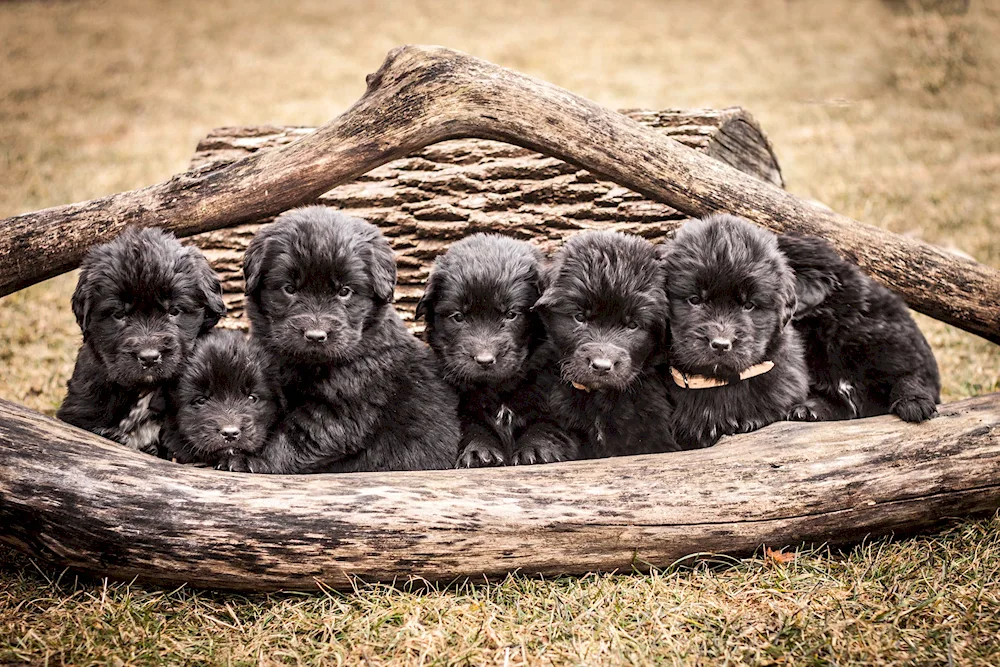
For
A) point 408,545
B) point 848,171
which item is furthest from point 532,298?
point 848,171

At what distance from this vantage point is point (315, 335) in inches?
150

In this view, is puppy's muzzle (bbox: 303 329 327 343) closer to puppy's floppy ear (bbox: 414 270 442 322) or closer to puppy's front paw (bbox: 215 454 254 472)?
puppy's floppy ear (bbox: 414 270 442 322)

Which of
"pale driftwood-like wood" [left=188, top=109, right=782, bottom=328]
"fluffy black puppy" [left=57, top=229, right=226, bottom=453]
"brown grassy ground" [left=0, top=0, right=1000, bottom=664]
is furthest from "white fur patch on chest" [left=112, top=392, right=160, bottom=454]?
"pale driftwood-like wood" [left=188, top=109, right=782, bottom=328]

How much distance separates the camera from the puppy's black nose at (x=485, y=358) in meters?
3.91

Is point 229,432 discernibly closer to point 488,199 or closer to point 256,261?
point 256,261

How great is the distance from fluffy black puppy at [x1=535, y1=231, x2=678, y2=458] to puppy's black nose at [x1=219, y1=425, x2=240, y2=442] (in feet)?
5.40

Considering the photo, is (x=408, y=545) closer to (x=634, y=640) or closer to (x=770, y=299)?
(x=634, y=640)

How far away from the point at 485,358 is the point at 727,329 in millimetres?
1209

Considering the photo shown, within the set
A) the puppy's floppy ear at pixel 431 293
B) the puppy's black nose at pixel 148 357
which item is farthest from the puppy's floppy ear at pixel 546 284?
the puppy's black nose at pixel 148 357

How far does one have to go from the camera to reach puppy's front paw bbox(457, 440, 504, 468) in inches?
164

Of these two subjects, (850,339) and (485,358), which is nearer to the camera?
(485,358)

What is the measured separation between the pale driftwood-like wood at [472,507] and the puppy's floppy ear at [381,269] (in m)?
0.97

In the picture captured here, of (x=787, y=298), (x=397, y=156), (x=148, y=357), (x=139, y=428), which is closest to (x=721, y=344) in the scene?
(x=787, y=298)

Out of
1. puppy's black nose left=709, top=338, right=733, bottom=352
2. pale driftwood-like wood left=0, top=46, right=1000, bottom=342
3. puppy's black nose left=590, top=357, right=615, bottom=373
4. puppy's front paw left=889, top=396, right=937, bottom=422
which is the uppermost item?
pale driftwood-like wood left=0, top=46, right=1000, bottom=342
